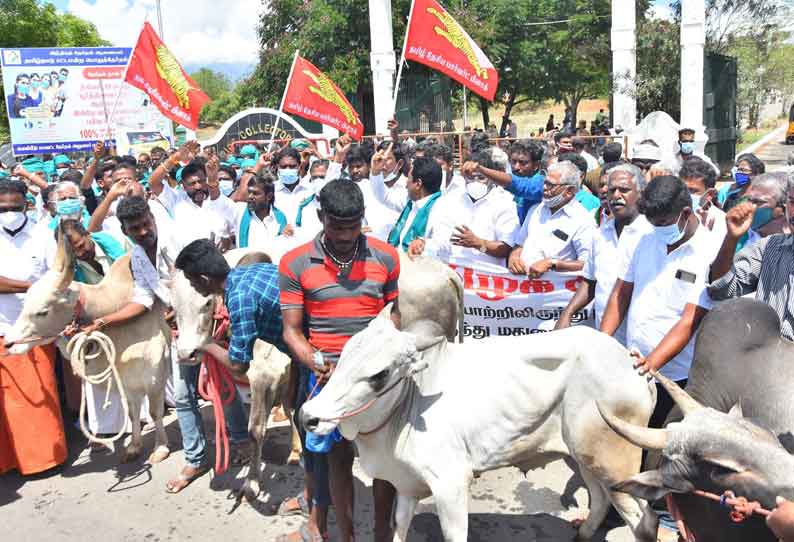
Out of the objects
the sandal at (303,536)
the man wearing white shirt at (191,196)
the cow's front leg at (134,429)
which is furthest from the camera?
the man wearing white shirt at (191,196)

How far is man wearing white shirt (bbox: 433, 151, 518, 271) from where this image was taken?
531cm

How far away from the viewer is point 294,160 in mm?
8391

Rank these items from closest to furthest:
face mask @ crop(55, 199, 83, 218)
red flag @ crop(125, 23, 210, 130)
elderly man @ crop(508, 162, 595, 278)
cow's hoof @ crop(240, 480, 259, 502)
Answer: cow's hoof @ crop(240, 480, 259, 502) < elderly man @ crop(508, 162, 595, 278) < face mask @ crop(55, 199, 83, 218) < red flag @ crop(125, 23, 210, 130)

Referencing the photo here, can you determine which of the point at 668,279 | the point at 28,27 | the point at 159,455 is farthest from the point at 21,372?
the point at 28,27

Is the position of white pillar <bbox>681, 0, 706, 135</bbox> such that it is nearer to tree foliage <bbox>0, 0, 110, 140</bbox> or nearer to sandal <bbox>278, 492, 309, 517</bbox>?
sandal <bbox>278, 492, 309, 517</bbox>

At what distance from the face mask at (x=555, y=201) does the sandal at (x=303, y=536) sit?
260 centimetres

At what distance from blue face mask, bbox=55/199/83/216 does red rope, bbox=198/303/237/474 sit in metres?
2.05

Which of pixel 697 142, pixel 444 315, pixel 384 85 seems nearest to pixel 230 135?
pixel 384 85

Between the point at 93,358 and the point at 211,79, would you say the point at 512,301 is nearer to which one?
the point at 93,358

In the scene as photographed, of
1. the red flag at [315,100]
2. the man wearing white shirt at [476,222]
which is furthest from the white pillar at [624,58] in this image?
the man wearing white shirt at [476,222]

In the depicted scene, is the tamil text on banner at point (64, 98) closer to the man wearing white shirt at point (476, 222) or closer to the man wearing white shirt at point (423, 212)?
the man wearing white shirt at point (423, 212)

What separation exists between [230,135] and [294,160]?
958 cm

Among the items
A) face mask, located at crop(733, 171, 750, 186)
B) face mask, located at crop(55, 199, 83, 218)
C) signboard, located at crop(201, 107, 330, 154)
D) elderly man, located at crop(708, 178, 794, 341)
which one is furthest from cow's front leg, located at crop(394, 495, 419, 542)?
signboard, located at crop(201, 107, 330, 154)

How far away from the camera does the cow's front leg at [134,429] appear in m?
5.43
